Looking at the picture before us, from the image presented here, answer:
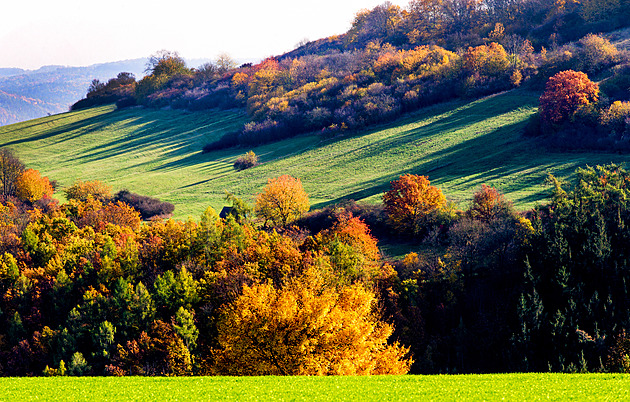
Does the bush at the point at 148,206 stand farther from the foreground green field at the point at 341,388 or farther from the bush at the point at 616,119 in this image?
the bush at the point at 616,119

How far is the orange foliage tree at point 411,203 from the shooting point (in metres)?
51.1

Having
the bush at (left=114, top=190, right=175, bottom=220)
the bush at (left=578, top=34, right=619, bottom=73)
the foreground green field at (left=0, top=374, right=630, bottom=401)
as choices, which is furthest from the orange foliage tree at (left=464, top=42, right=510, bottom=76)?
the foreground green field at (left=0, top=374, right=630, bottom=401)

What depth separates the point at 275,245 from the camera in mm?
42062

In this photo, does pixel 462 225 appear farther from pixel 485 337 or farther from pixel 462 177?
pixel 462 177

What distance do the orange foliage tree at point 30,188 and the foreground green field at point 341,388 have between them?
69714mm

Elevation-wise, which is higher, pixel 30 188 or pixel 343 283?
pixel 30 188

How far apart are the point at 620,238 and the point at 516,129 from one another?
44986 mm

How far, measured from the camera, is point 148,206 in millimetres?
72562

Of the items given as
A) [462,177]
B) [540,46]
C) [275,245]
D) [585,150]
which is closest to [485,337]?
[275,245]

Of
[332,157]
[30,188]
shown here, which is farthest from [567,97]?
[30,188]

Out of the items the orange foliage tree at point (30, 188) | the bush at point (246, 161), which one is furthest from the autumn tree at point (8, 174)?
the bush at point (246, 161)

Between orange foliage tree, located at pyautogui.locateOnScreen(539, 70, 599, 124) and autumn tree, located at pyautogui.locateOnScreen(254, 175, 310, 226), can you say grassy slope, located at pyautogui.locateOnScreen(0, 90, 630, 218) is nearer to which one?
orange foliage tree, located at pyautogui.locateOnScreen(539, 70, 599, 124)

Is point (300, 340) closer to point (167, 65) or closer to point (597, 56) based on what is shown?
point (597, 56)

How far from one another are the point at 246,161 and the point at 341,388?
7770 centimetres
